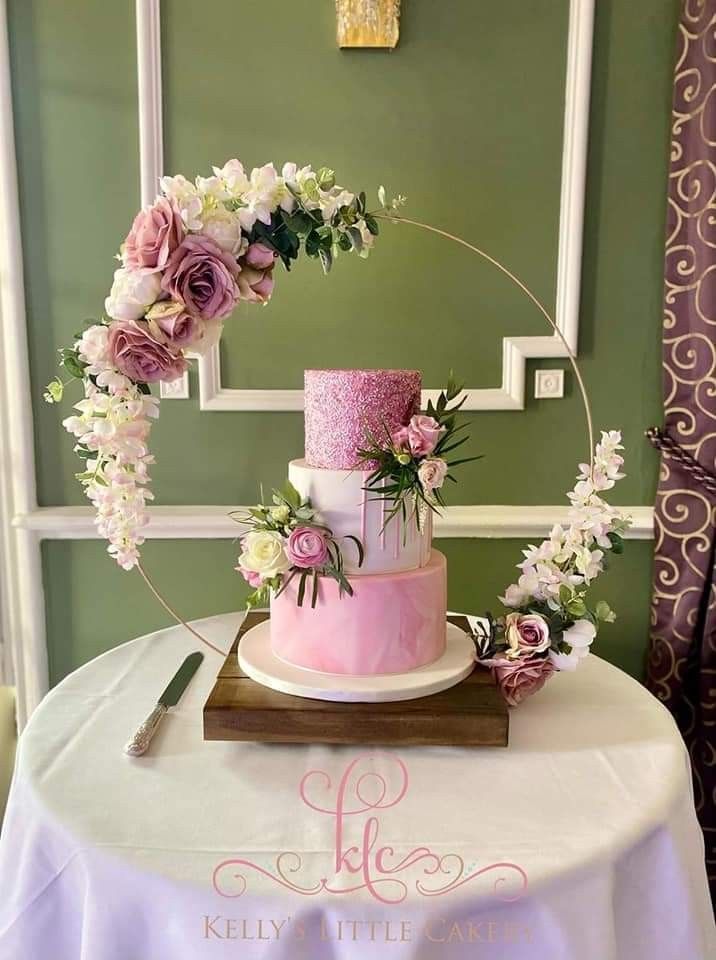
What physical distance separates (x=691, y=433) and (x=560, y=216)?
1.81 ft

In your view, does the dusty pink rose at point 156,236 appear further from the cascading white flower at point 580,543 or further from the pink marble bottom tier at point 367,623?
the cascading white flower at point 580,543

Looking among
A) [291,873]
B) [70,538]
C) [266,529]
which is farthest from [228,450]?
[291,873]

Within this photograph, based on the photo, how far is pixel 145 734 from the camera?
3.45ft

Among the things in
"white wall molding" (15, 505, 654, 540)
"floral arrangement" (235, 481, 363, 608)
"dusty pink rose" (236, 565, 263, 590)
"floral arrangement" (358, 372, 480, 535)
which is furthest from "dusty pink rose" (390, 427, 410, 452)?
"white wall molding" (15, 505, 654, 540)

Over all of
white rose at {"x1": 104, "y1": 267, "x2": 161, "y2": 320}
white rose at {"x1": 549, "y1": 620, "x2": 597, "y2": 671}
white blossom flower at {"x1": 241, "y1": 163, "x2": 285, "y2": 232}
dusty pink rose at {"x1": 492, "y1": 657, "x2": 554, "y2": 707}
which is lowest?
dusty pink rose at {"x1": 492, "y1": 657, "x2": 554, "y2": 707}

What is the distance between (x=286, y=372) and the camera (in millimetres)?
1639

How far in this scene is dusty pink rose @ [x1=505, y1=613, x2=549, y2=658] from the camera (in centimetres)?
110

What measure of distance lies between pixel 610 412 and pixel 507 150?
2.04 feet

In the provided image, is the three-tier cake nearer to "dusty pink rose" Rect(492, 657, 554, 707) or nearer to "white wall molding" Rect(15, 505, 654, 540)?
"dusty pink rose" Rect(492, 657, 554, 707)

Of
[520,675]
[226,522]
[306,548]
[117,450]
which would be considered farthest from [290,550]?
[226,522]

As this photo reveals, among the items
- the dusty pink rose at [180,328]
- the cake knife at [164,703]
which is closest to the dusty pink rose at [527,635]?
the cake knife at [164,703]

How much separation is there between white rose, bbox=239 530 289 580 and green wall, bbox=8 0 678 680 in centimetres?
66

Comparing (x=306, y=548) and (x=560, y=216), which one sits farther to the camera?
(x=560, y=216)

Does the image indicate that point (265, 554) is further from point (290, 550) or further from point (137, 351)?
point (137, 351)
